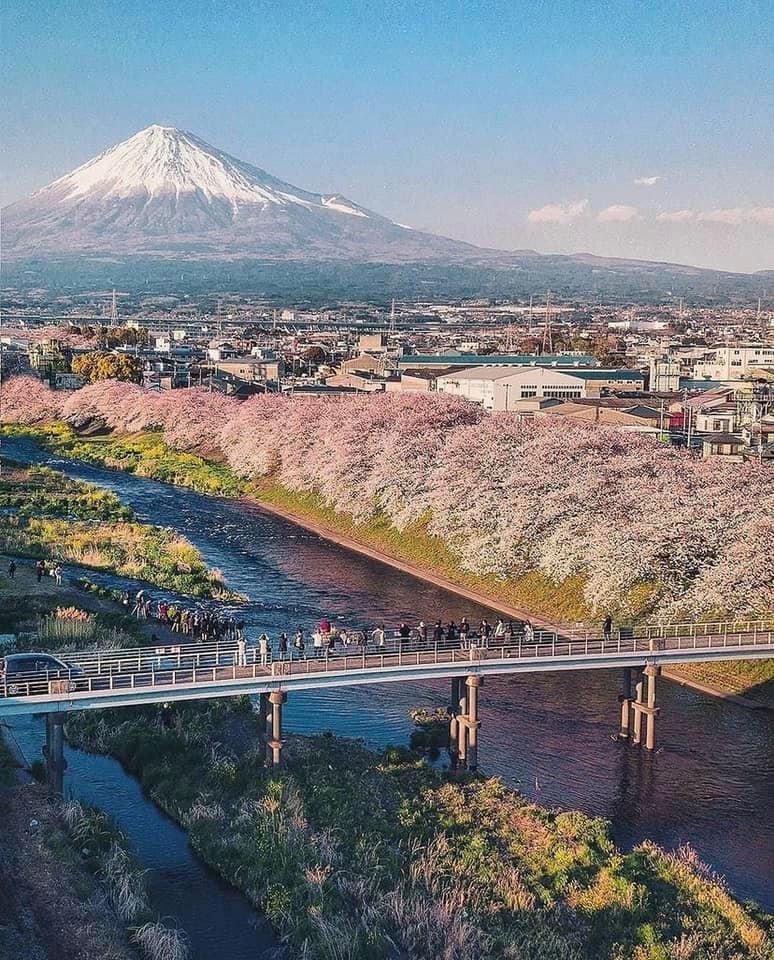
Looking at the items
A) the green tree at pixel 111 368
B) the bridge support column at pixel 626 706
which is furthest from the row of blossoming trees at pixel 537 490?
the green tree at pixel 111 368

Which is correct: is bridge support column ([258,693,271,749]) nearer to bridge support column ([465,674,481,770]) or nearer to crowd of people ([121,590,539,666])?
crowd of people ([121,590,539,666])

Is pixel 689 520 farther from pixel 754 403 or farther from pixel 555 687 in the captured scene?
pixel 754 403

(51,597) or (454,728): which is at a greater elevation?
(51,597)

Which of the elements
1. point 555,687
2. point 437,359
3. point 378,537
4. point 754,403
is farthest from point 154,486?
point 437,359

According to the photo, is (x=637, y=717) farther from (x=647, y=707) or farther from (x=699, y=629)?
(x=699, y=629)

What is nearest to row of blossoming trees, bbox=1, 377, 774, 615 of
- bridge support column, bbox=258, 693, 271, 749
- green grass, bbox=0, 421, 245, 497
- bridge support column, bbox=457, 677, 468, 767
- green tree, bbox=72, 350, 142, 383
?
green grass, bbox=0, 421, 245, 497

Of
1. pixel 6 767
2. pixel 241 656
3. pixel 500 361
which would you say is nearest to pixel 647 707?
pixel 241 656

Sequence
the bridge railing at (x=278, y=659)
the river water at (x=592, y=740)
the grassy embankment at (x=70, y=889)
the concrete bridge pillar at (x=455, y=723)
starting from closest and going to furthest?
the grassy embankment at (x=70, y=889) < the river water at (x=592, y=740) < the bridge railing at (x=278, y=659) < the concrete bridge pillar at (x=455, y=723)

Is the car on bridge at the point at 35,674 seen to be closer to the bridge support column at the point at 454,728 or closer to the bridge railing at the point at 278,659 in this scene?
the bridge railing at the point at 278,659
